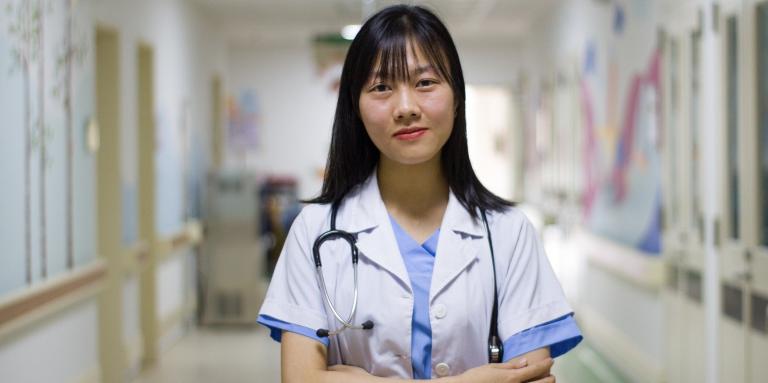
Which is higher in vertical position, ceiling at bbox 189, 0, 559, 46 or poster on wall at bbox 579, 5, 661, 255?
ceiling at bbox 189, 0, 559, 46

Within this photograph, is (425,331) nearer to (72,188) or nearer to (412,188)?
(412,188)

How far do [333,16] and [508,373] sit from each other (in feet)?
29.4

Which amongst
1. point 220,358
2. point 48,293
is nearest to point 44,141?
point 48,293

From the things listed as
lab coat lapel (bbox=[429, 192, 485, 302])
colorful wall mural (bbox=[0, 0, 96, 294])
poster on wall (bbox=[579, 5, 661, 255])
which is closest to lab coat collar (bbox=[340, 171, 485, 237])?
lab coat lapel (bbox=[429, 192, 485, 302])

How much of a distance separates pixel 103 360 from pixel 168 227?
1822mm

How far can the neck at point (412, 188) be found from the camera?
Result: 1785 millimetres

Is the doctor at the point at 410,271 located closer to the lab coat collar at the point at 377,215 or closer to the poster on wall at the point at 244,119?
the lab coat collar at the point at 377,215

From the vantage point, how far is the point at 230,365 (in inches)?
254

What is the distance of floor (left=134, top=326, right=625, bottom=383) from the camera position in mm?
6016

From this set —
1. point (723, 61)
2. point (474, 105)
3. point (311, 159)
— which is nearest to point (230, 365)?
point (723, 61)

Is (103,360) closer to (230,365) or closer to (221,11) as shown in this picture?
(230,365)

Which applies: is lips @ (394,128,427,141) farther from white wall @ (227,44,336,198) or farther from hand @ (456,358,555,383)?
white wall @ (227,44,336,198)

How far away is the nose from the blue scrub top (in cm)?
26

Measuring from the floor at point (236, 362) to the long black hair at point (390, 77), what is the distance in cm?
425
